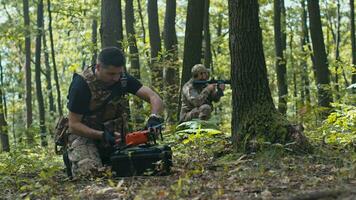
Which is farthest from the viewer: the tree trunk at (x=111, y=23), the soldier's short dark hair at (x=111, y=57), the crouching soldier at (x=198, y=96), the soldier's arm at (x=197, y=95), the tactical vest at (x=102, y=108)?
the soldier's arm at (x=197, y=95)

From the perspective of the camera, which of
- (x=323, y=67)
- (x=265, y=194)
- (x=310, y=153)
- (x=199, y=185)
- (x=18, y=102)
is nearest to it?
(x=265, y=194)

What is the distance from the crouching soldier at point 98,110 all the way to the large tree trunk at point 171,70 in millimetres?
5891

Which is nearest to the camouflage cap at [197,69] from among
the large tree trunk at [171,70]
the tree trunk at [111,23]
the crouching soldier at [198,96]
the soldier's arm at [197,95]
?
the crouching soldier at [198,96]

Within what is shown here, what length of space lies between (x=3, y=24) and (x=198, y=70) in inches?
515

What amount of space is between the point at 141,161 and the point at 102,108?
40.2 inches

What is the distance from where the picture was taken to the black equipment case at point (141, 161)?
6.07m

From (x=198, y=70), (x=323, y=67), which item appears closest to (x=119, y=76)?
(x=198, y=70)

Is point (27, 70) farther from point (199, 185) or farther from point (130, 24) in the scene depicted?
point (199, 185)

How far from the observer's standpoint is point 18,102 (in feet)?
133

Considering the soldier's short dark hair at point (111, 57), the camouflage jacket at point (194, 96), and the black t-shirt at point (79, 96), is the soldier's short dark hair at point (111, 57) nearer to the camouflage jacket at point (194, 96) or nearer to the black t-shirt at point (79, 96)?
the black t-shirt at point (79, 96)

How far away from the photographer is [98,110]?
673 cm

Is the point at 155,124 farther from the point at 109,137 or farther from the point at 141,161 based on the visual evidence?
the point at 109,137

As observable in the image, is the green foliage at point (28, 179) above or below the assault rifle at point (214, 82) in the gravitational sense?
below

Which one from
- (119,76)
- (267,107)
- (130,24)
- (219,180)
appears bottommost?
(219,180)
